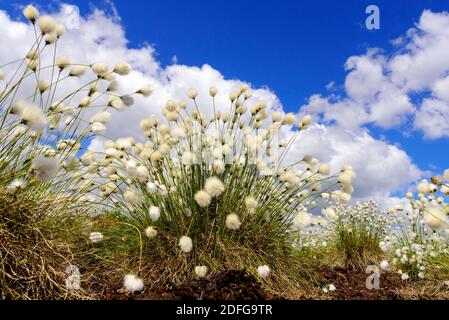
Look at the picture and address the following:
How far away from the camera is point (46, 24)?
3.60 m

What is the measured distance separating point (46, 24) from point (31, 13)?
0.22 meters

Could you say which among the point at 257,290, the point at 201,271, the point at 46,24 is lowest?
the point at 257,290

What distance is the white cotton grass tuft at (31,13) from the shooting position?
146 inches

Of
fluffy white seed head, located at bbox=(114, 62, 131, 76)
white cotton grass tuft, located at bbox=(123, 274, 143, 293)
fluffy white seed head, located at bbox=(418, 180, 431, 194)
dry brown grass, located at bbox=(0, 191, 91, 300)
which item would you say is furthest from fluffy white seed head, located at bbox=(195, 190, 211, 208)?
fluffy white seed head, located at bbox=(418, 180, 431, 194)

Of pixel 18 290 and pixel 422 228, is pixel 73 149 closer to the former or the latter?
pixel 18 290

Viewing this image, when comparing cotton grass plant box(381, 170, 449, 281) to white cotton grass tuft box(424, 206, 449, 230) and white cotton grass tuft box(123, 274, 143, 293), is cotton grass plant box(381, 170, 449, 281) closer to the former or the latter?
white cotton grass tuft box(424, 206, 449, 230)

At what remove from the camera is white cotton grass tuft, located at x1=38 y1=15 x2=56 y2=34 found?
3.60 m

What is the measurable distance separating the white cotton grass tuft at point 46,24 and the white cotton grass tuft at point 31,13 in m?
0.14

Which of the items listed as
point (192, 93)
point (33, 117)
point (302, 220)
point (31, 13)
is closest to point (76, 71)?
point (31, 13)

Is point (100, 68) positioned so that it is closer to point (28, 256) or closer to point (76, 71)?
point (76, 71)

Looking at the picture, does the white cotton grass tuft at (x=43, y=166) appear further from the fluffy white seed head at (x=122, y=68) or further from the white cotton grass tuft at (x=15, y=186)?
the fluffy white seed head at (x=122, y=68)

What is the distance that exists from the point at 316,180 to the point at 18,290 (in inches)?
107
